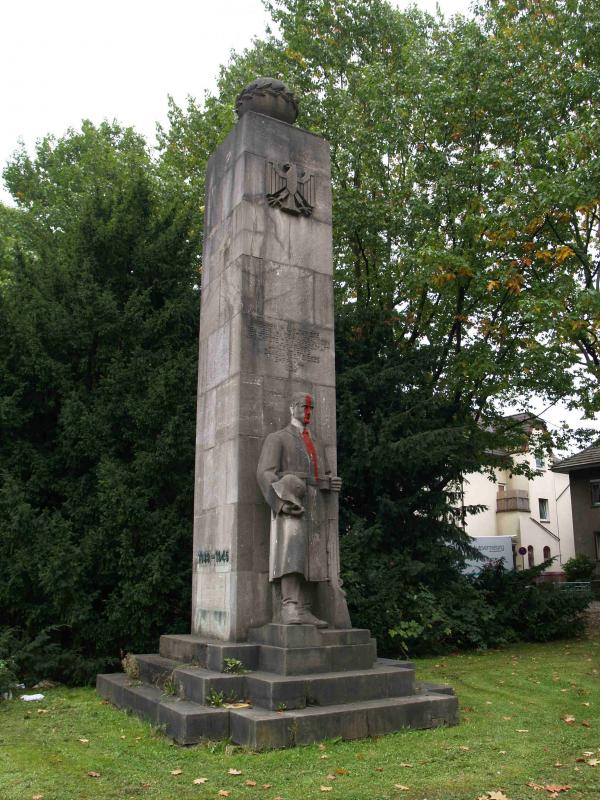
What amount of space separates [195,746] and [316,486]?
316 cm

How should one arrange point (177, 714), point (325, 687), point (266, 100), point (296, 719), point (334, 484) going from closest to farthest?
point (296, 719)
point (177, 714)
point (325, 687)
point (334, 484)
point (266, 100)

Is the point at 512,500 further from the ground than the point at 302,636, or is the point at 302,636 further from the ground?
the point at 512,500

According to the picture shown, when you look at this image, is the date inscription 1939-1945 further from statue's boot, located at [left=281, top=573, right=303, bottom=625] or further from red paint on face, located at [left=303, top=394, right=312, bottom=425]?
red paint on face, located at [left=303, top=394, right=312, bottom=425]

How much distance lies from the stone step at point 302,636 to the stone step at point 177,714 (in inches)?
41.9

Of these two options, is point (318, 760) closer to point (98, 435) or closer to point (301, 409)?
point (301, 409)

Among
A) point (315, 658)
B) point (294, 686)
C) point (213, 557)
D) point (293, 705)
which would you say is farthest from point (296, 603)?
point (213, 557)

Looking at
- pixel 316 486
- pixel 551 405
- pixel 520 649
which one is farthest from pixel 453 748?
pixel 551 405

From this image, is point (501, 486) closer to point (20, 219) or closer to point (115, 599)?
point (20, 219)

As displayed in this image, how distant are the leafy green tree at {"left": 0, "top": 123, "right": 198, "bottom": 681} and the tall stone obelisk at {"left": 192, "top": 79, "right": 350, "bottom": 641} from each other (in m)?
2.06

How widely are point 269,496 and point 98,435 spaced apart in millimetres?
5192

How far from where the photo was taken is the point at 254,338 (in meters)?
9.38

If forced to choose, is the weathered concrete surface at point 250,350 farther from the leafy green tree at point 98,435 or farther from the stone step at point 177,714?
the leafy green tree at point 98,435

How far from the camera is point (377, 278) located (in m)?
18.8

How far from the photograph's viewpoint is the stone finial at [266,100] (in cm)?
1041
